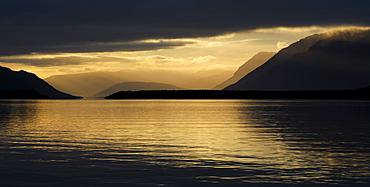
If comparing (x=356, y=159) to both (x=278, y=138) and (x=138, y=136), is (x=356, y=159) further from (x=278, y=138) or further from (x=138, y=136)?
(x=138, y=136)

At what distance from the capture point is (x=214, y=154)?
3747cm

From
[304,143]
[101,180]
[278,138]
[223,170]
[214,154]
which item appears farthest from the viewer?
[278,138]

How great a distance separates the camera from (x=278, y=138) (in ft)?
165

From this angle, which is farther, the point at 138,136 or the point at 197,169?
the point at 138,136

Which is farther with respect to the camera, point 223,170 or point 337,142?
point 337,142

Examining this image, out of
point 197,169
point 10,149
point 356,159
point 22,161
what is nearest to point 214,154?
point 197,169

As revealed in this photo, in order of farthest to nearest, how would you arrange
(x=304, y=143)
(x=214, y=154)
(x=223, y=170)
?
(x=304, y=143) → (x=214, y=154) → (x=223, y=170)

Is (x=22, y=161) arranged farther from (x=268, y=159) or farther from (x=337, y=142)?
(x=337, y=142)

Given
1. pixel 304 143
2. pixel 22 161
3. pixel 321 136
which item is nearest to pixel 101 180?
pixel 22 161

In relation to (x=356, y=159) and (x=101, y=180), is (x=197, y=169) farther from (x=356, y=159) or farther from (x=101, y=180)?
(x=356, y=159)

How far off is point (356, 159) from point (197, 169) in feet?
37.2

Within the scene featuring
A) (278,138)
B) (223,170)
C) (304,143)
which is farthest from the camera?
(278,138)

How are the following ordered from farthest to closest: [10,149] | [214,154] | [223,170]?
[10,149], [214,154], [223,170]

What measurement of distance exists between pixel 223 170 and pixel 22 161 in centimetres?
1351
